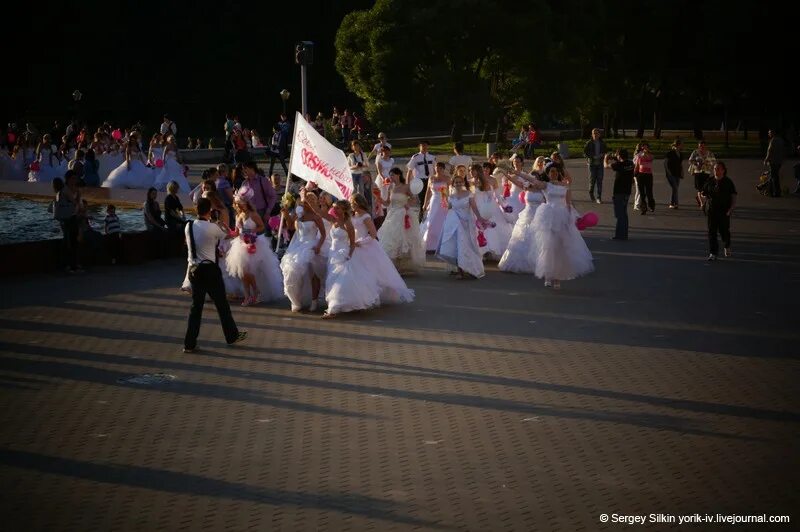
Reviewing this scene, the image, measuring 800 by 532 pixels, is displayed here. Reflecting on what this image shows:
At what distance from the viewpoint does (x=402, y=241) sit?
20.1 meters

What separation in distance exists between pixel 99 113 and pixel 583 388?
50.7 meters

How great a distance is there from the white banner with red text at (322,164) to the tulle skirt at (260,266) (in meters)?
1.26

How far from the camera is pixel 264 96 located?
6281cm

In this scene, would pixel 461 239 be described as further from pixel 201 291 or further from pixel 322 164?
pixel 201 291

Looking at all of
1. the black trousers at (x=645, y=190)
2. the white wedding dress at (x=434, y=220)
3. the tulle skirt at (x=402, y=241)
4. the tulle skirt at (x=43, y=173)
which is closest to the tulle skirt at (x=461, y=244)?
the tulle skirt at (x=402, y=241)

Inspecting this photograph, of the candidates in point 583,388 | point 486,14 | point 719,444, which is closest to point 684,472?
point 719,444

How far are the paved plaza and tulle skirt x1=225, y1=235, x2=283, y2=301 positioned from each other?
0.62 metres

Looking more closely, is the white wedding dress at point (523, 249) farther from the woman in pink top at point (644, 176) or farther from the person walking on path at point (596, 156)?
the person walking on path at point (596, 156)

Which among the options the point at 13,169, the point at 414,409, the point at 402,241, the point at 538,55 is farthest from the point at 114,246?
the point at 538,55

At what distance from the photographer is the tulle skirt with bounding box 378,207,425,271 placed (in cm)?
2009

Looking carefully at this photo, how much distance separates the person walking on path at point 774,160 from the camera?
103 ft

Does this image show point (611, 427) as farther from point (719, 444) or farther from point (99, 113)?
point (99, 113)

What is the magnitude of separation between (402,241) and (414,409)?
8.57 m

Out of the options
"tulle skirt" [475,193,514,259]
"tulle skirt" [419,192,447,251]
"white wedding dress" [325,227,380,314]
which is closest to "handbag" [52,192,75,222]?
"white wedding dress" [325,227,380,314]
